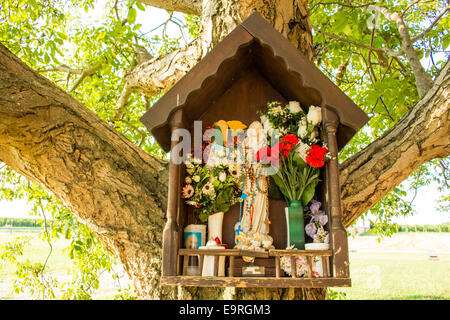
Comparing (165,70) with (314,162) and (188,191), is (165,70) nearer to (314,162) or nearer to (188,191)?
(188,191)

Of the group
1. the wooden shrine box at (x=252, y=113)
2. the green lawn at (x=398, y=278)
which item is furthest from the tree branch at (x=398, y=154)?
the green lawn at (x=398, y=278)

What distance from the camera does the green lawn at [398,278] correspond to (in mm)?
12484

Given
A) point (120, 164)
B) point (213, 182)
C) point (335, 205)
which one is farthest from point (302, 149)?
point (120, 164)

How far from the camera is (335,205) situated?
2.21 m

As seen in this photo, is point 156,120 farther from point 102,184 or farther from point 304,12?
point 304,12

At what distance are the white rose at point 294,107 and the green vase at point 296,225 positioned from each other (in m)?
0.65

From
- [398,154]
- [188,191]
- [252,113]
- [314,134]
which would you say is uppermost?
[252,113]

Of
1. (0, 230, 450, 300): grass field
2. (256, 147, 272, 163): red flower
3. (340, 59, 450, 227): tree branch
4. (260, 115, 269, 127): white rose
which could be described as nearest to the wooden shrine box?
(260, 115, 269, 127): white rose

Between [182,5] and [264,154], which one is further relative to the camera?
[182,5]

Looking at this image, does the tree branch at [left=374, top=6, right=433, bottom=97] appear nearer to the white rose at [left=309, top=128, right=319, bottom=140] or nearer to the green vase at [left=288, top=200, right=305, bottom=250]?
the white rose at [left=309, top=128, right=319, bottom=140]

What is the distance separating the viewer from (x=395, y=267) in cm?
1619

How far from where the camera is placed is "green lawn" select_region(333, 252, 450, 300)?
12484mm

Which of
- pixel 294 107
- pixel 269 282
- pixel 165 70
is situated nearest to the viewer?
pixel 269 282

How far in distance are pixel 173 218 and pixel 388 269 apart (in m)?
15.9
